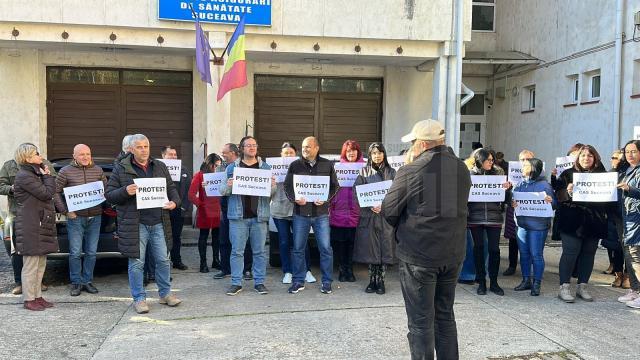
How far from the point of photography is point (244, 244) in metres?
6.52

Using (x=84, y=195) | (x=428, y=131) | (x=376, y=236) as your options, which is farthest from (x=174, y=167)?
(x=428, y=131)

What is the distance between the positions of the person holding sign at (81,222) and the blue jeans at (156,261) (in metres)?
1.04

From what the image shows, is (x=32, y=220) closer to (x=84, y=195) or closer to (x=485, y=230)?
(x=84, y=195)

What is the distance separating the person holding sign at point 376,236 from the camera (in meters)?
6.56

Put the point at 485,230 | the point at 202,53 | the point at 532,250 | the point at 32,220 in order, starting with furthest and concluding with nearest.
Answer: the point at 202,53 → the point at 485,230 → the point at 532,250 → the point at 32,220

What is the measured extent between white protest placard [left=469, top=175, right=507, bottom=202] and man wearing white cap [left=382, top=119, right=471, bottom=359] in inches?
107

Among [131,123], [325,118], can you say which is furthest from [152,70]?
[325,118]

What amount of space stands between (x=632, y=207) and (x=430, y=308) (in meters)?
3.60

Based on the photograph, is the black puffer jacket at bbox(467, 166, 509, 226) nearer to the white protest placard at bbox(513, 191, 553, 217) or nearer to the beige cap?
the white protest placard at bbox(513, 191, 553, 217)

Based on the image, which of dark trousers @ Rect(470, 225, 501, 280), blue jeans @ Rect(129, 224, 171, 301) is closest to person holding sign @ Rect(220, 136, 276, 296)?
blue jeans @ Rect(129, 224, 171, 301)

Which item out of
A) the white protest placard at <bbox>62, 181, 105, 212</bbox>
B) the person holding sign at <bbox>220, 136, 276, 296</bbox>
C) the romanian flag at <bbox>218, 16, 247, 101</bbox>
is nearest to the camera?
the white protest placard at <bbox>62, 181, 105, 212</bbox>

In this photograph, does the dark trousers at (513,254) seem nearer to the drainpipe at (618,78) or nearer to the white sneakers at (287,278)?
the white sneakers at (287,278)

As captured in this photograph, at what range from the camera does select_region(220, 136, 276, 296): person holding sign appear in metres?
6.46

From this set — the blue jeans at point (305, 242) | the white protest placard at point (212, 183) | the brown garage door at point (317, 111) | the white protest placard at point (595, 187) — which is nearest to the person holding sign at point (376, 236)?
the blue jeans at point (305, 242)
